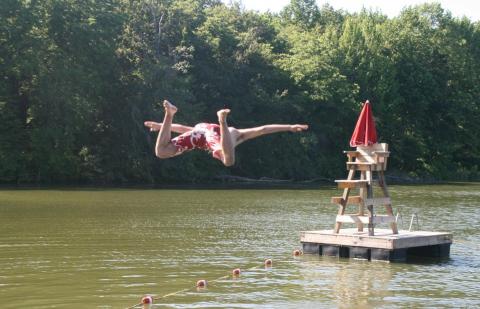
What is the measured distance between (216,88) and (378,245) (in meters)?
46.3

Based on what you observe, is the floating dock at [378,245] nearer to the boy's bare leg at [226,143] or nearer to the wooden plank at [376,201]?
the wooden plank at [376,201]

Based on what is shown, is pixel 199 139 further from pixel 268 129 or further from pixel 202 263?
pixel 202 263

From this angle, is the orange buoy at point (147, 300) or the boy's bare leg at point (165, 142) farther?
the orange buoy at point (147, 300)

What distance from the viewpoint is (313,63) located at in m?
72.1

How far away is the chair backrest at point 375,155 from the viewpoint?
23.2 metres

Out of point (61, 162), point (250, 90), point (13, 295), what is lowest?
point (13, 295)

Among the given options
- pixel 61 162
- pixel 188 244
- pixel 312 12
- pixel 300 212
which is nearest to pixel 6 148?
pixel 61 162

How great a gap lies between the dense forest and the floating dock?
35053mm

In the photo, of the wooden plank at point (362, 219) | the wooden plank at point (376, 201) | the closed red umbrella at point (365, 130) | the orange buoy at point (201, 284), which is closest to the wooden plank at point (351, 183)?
the wooden plank at point (376, 201)

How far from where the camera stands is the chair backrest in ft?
76.3

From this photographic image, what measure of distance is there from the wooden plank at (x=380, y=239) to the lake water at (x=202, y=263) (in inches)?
21.3

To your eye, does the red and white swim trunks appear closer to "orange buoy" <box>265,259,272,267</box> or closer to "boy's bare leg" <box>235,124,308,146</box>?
"boy's bare leg" <box>235,124,308,146</box>

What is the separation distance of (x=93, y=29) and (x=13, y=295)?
44.3m

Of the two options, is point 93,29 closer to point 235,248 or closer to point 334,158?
point 334,158
